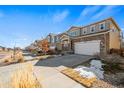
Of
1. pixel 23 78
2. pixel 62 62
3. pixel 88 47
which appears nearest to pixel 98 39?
pixel 88 47

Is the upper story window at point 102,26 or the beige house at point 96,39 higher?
the upper story window at point 102,26

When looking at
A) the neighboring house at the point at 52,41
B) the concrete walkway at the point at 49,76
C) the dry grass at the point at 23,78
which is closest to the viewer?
the dry grass at the point at 23,78

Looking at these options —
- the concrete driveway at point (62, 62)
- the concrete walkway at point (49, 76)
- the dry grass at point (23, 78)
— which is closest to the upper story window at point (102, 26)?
the concrete driveway at point (62, 62)

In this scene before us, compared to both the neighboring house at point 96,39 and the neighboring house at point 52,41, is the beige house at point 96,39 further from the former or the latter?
the neighboring house at point 52,41

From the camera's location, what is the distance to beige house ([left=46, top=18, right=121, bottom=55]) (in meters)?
13.8

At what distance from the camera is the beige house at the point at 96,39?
1383cm

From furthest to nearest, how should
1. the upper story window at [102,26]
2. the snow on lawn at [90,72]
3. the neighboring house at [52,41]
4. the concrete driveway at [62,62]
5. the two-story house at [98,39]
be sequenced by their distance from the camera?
the neighboring house at [52,41], the upper story window at [102,26], the two-story house at [98,39], the concrete driveway at [62,62], the snow on lawn at [90,72]

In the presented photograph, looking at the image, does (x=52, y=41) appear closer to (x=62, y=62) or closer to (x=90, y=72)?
(x=62, y=62)
